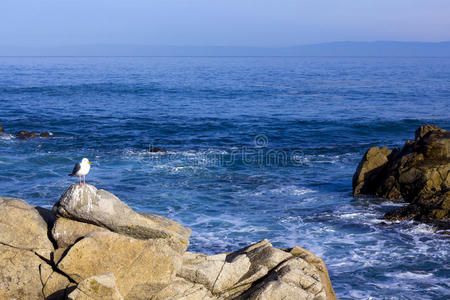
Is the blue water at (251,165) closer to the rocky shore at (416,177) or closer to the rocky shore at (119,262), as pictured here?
the rocky shore at (416,177)

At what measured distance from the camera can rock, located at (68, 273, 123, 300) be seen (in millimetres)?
9883

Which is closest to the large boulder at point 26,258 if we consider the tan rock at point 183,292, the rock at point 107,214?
the rock at point 107,214

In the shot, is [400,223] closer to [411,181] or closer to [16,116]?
[411,181]

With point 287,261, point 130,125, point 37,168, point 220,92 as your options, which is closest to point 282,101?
point 220,92

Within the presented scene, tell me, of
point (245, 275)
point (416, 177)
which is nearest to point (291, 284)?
point (245, 275)

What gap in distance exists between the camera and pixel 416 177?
70.1ft

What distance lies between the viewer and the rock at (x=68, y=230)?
449 inches

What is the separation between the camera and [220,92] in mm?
70750

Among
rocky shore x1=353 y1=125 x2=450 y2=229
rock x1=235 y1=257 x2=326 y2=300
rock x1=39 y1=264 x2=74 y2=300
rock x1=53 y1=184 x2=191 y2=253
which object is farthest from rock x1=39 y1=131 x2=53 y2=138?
rock x1=235 y1=257 x2=326 y2=300

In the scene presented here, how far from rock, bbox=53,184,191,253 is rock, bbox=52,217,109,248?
0.11 meters

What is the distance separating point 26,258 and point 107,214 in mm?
2010

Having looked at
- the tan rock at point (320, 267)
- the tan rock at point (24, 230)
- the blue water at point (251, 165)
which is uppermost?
the tan rock at point (24, 230)

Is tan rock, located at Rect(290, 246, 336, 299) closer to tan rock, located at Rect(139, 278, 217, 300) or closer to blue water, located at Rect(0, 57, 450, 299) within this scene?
blue water, located at Rect(0, 57, 450, 299)

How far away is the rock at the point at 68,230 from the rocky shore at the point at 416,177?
41.4 ft
